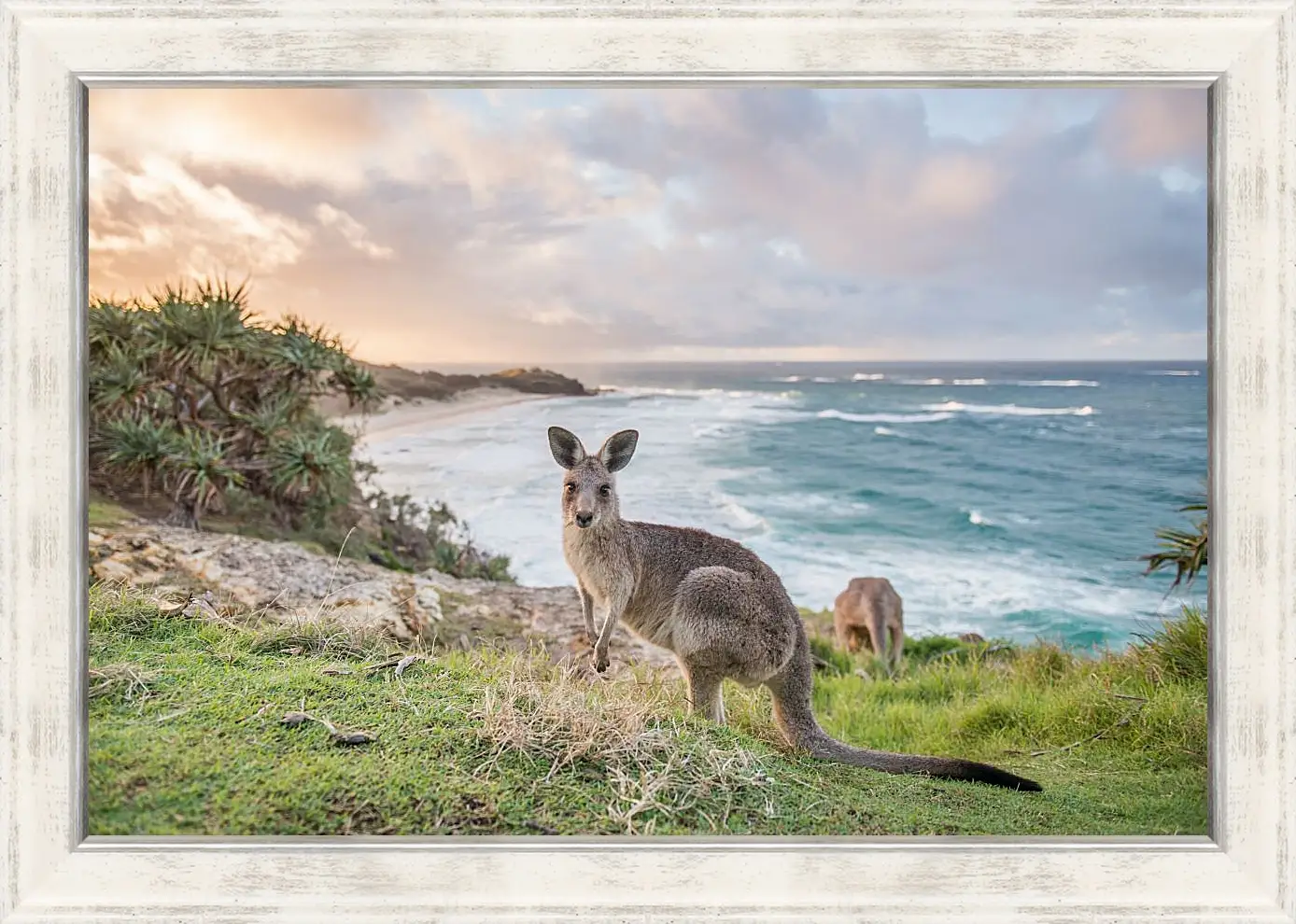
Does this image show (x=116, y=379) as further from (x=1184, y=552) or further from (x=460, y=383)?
(x=1184, y=552)

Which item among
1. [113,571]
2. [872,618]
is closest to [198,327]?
[113,571]

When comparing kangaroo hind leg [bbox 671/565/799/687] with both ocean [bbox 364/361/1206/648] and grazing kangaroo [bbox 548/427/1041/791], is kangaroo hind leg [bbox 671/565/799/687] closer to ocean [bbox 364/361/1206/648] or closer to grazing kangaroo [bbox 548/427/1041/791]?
grazing kangaroo [bbox 548/427/1041/791]

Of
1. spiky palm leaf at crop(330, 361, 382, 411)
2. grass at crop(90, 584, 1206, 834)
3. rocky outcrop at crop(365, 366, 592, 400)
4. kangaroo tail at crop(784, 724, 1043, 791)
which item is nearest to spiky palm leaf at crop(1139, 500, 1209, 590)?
grass at crop(90, 584, 1206, 834)

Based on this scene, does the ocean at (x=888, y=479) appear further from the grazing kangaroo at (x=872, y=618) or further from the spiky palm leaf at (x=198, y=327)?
the spiky palm leaf at (x=198, y=327)

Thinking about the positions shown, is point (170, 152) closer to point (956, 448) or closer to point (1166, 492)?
→ point (956, 448)

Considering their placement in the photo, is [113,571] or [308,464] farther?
[308,464]

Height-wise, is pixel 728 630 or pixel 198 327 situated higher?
pixel 198 327

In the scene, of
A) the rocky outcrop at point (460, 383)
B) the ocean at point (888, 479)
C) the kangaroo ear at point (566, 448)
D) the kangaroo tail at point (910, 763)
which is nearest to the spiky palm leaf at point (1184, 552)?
the ocean at point (888, 479)
